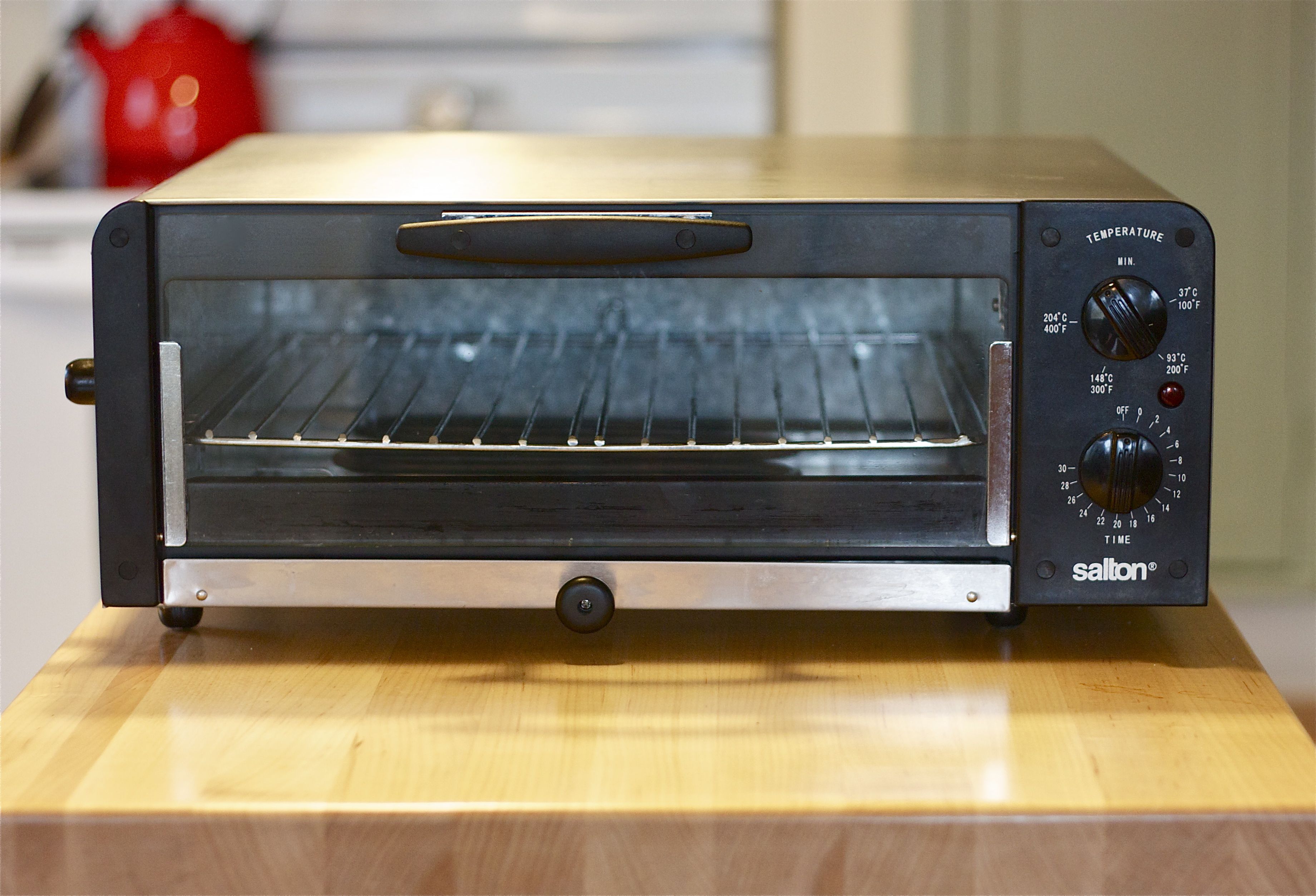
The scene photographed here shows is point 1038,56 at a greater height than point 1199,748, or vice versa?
point 1038,56

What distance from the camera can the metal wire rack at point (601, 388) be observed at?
0.75 metres

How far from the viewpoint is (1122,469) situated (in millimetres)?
634

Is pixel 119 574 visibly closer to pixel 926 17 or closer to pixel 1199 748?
pixel 1199 748

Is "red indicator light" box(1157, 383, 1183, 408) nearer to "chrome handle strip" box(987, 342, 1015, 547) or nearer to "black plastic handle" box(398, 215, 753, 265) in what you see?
"chrome handle strip" box(987, 342, 1015, 547)

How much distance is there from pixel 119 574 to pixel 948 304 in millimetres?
493

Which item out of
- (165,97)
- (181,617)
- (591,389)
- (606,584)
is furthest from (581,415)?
(165,97)

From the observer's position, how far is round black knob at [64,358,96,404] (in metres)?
0.67

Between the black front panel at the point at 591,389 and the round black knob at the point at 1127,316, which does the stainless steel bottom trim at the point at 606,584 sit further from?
the round black knob at the point at 1127,316

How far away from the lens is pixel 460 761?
567 mm

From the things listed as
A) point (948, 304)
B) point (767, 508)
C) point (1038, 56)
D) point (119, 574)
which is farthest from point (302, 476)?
point (1038, 56)

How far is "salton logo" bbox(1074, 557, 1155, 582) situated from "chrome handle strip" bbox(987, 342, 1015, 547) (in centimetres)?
4

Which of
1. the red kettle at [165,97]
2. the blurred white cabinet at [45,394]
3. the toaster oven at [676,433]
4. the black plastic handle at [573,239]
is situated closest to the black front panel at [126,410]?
the toaster oven at [676,433]

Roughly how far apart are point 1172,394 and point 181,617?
523 millimetres

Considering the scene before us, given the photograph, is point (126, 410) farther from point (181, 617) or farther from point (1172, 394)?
point (1172, 394)
